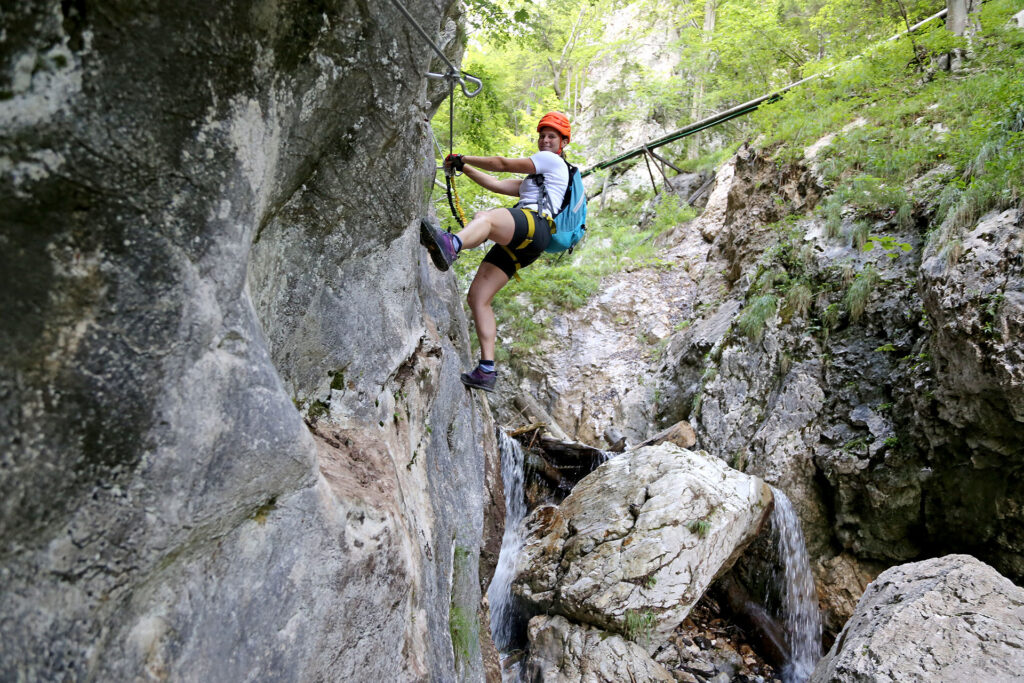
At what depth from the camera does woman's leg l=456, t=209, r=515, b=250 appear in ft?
13.3

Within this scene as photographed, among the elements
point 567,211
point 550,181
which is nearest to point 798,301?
point 567,211

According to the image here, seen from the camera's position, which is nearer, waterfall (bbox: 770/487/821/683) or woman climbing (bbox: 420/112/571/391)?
woman climbing (bbox: 420/112/571/391)

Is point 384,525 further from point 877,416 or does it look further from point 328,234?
point 877,416

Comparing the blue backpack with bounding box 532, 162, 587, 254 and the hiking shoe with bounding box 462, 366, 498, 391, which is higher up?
the blue backpack with bounding box 532, 162, 587, 254

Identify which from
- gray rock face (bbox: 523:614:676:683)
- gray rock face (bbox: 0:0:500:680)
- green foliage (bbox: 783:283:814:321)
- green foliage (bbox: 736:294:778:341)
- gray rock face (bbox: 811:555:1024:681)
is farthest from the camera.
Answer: green foliage (bbox: 736:294:778:341)

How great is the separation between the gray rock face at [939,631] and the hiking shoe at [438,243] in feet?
14.0

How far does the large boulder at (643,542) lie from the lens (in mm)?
5830

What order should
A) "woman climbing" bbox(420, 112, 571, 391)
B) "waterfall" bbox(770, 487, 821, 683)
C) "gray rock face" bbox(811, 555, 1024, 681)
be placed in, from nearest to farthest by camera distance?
1. "gray rock face" bbox(811, 555, 1024, 681)
2. "woman climbing" bbox(420, 112, 571, 391)
3. "waterfall" bbox(770, 487, 821, 683)

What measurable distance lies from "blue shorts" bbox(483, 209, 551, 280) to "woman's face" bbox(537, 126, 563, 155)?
72 centimetres

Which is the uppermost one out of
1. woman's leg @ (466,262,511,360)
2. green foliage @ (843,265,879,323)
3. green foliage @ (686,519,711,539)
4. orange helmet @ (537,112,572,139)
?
orange helmet @ (537,112,572,139)

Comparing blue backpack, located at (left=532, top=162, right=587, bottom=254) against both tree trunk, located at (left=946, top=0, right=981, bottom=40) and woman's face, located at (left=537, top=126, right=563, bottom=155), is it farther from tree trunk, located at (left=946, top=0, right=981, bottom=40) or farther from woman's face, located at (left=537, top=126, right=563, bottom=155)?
tree trunk, located at (left=946, top=0, right=981, bottom=40)

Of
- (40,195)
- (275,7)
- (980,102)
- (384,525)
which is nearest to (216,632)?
(384,525)

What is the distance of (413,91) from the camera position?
Answer: 10.5 feet

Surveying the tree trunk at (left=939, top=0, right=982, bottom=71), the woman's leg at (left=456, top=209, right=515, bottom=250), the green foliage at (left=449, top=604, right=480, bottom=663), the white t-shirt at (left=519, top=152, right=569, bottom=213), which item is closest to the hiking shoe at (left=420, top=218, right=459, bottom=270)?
the woman's leg at (left=456, top=209, right=515, bottom=250)
